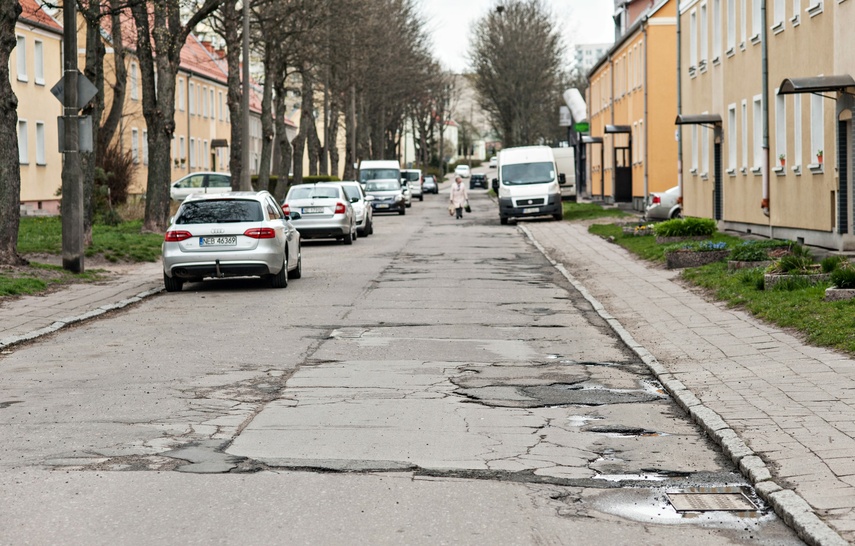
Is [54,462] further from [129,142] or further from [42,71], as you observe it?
[129,142]

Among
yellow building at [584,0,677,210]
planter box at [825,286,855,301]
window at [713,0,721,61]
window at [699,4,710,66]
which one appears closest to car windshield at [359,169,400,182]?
yellow building at [584,0,677,210]

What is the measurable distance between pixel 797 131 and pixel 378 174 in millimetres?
35792

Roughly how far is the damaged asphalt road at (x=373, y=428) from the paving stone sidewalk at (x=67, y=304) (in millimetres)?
460

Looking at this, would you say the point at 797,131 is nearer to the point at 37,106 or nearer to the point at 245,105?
the point at 245,105

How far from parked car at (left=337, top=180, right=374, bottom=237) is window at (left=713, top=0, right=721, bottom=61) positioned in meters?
10.7

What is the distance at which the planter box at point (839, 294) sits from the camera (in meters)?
14.1

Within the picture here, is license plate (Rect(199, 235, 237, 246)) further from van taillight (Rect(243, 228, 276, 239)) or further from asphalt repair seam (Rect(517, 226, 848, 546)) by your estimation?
asphalt repair seam (Rect(517, 226, 848, 546))

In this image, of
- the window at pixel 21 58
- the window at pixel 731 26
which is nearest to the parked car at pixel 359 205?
the window at pixel 731 26

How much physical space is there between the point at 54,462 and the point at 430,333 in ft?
23.2

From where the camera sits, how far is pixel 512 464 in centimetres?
738

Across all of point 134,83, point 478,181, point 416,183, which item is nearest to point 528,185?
point 134,83

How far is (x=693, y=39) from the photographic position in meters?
38.8

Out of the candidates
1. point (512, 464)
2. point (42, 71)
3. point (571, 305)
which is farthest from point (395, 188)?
point (512, 464)

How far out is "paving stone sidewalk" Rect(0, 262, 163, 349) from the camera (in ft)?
47.4
